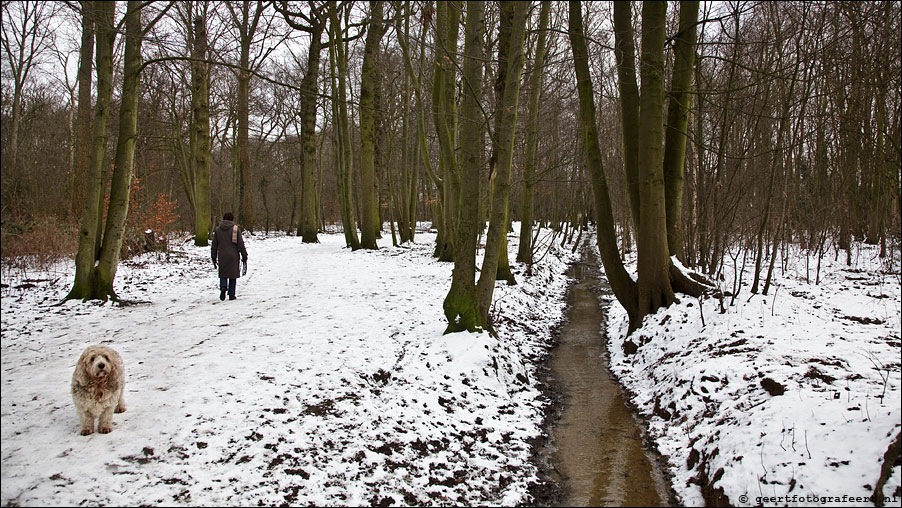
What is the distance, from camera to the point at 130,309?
902cm

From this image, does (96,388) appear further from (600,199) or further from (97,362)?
(600,199)

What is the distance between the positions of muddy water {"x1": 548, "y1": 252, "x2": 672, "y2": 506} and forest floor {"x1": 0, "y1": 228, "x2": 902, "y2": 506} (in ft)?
0.83

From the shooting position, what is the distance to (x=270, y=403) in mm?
5270

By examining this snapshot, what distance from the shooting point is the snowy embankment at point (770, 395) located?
3887mm

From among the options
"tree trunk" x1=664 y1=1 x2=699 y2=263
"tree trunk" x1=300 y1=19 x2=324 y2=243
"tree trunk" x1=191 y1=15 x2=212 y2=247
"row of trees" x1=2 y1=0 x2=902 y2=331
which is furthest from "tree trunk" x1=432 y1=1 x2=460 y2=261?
"tree trunk" x1=191 y1=15 x2=212 y2=247

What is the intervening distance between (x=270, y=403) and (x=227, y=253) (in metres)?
5.70

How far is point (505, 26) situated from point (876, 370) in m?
8.36

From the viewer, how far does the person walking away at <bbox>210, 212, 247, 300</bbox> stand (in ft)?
33.0

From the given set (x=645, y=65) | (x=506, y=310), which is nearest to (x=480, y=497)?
(x=506, y=310)

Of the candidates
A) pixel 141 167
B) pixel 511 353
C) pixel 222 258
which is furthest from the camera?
pixel 141 167

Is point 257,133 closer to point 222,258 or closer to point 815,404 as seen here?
point 222,258

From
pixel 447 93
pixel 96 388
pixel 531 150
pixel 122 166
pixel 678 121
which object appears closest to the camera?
pixel 96 388

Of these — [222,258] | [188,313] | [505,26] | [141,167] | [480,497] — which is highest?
[505,26]

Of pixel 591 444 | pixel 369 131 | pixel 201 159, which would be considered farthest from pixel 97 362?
pixel 201 159
